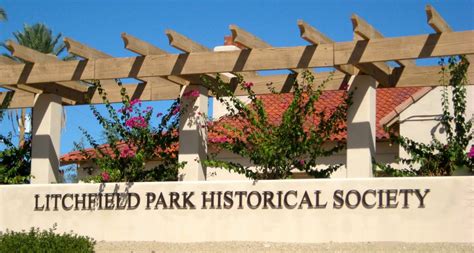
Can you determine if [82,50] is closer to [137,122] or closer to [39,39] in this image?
[137,122]

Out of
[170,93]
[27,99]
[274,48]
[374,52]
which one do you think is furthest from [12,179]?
A: [374,52]

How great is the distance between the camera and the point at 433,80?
14602 millimetres

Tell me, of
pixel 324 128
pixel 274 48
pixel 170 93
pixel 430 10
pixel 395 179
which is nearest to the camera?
pixel 430 10

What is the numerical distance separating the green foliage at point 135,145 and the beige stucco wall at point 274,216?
78 cm

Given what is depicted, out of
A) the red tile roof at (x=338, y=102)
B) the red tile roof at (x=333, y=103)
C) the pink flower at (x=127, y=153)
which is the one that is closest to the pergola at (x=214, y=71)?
the pink flower at (x=127, y=153)

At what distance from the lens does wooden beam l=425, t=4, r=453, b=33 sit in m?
12.0

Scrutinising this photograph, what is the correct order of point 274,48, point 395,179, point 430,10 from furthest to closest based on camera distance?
1. point 274,48
2. point 395,179
3. point 430,10

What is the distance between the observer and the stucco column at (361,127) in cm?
1418

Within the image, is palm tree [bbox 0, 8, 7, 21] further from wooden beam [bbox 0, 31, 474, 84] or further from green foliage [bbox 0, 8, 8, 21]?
wooden beam [bbox 0, 31, 474, 84]

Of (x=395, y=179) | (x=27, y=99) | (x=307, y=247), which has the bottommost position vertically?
(x=307, y=247)

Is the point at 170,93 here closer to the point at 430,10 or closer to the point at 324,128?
the point at 324,128

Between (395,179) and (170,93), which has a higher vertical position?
(170,93)

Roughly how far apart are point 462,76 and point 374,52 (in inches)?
70.7

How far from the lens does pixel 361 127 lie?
14.3 metres
